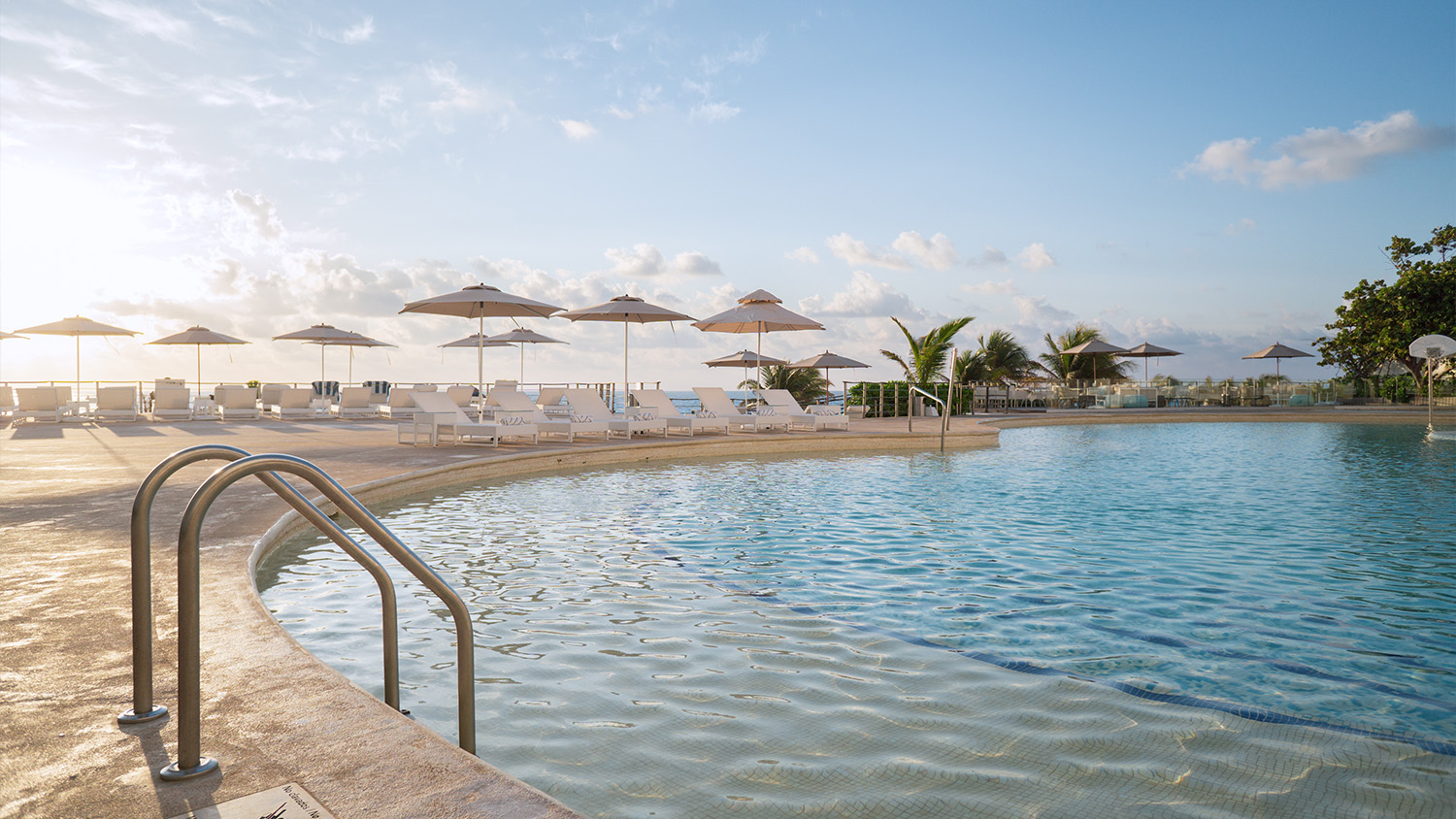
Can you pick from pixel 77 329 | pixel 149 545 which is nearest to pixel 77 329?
pixel 77 329

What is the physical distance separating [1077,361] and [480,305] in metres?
23.6

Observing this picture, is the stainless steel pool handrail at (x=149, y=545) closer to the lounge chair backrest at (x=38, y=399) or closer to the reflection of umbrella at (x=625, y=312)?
the reflection of umbrella at (x=625, y=312)

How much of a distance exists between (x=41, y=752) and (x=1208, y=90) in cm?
2659

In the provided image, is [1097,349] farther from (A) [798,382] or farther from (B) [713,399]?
(B) [713,399]

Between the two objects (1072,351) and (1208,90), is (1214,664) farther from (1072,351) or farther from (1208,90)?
(1072,351)

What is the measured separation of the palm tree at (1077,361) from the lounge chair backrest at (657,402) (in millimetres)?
19909

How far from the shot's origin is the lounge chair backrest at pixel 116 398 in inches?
629

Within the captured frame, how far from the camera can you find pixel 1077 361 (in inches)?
1147

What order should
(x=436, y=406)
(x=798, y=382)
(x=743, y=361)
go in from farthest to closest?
(x=798, y=382), (x=743, y=361), (x=436, y=406)

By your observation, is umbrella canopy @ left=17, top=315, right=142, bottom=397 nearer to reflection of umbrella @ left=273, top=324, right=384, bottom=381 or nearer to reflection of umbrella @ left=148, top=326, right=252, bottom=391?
reflection of umbrella @ left=148, top=326, right=252, bottom=391

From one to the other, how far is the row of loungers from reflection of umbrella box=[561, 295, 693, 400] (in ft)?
3.98

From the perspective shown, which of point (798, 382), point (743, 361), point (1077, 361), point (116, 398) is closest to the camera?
point (116, 398)

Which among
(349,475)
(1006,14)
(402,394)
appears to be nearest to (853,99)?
(1006,14)

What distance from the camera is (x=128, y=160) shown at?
13125 millimetres
